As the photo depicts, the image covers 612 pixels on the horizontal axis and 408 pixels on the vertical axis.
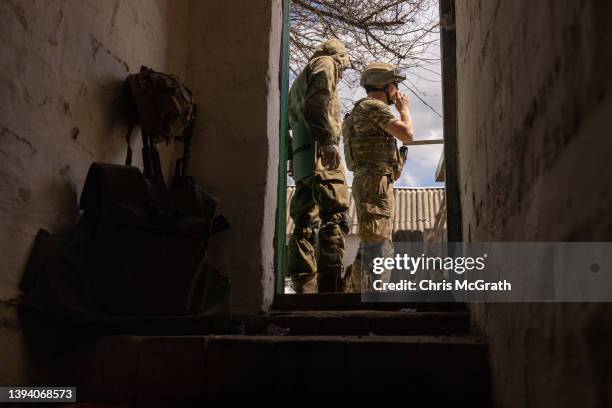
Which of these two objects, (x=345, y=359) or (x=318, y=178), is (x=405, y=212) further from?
(x=345, y=359)

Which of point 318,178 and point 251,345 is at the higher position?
point 318,178

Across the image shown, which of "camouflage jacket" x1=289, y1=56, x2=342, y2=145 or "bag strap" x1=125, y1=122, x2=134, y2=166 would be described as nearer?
"bag strap" x1=125, y1=122, x2=134, y2=166

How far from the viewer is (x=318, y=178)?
3.71 metres

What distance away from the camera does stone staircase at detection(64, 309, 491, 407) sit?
149 cm

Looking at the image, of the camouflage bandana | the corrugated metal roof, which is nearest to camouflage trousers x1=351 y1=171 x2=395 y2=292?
the camouflage bandana

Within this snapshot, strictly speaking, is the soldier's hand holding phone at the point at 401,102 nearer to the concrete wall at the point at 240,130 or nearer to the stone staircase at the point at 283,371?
the concrete wall at the point at 240,130

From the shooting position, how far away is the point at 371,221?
412cm

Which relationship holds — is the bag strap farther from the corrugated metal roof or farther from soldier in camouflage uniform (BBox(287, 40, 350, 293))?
the corrugated metal roof

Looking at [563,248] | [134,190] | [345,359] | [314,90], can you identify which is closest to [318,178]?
[314,90]

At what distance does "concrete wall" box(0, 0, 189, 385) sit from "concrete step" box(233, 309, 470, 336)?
1027mm

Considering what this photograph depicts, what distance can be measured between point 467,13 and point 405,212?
10.8 m

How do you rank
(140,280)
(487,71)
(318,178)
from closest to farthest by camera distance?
(487,71), (140,280), (318,178)

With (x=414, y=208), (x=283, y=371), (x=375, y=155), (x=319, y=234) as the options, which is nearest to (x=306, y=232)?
(x=319, y=234)

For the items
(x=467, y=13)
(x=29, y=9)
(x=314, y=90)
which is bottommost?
(x=29, y=9)
